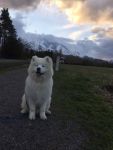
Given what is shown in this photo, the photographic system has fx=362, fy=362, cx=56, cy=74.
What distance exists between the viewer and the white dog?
8.65m

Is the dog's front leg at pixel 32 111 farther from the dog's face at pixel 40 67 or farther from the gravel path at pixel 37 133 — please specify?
the dog's face at pixel 40 67

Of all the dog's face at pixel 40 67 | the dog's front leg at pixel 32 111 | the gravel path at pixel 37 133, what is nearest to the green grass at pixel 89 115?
the gravel path at pixel 37 133

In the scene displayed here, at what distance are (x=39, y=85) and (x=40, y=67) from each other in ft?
2.11

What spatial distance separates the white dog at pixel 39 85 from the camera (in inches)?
340

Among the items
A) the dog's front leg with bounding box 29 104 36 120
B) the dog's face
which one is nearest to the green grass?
the dog's front leg with bounding box 29 104 36 120

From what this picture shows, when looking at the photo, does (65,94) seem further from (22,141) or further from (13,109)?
(22,141)

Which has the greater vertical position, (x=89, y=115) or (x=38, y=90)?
(x=38, y=90)

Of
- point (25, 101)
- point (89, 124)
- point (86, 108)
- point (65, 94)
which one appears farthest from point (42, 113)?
point (65, 94)

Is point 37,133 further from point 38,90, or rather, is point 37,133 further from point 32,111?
point 38,90

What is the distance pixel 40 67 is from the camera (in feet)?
28.0

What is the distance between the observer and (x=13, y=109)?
34.0ft

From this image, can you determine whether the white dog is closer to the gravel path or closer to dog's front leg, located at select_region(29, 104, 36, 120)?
dog's front leg, located at select_region(29, 104, 36, 120)

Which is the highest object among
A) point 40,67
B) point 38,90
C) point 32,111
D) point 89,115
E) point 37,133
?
point 40,67

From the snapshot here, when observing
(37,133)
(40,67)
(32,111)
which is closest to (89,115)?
(32,111)
